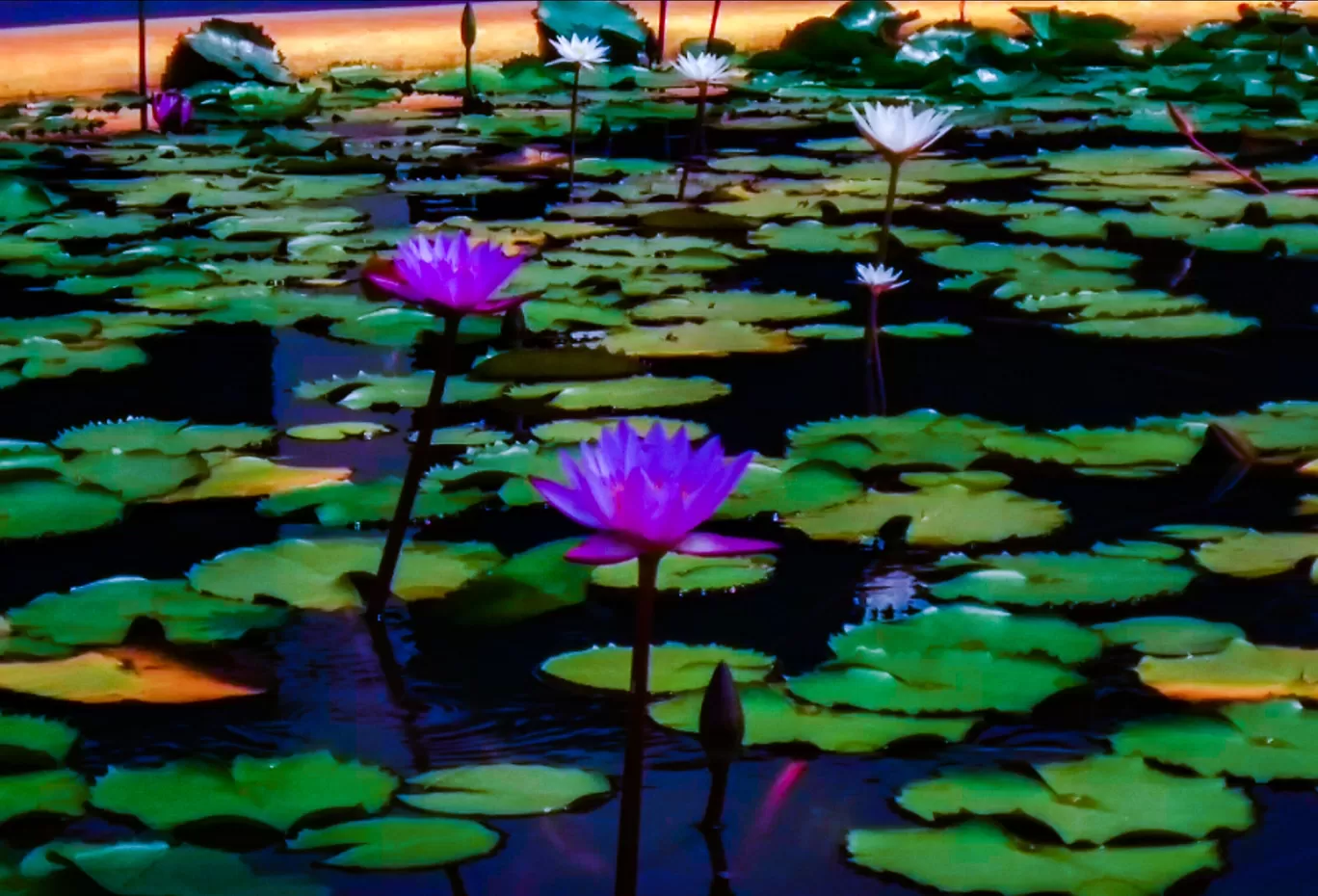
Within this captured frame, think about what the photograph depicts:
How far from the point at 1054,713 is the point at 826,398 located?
2.74 feet

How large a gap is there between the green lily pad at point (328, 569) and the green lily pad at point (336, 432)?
0.33 metres

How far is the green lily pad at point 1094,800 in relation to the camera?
998 millimetres

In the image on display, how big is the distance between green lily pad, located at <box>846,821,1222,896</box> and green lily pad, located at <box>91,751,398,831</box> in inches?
11.5

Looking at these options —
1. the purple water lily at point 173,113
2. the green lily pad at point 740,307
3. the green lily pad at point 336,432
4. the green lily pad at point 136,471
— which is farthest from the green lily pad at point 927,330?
the purple water lily at point 173,113

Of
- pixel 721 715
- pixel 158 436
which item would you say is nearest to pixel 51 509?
pixel 158 436

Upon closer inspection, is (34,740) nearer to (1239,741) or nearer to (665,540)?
(665,540)

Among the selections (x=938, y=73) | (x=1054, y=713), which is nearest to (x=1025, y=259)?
(x=1054, y=713)

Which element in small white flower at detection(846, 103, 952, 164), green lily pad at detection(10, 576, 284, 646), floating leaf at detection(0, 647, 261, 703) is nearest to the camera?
floating leaf at detection(0, 647, 261, 703)

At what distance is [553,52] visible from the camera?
547 cm

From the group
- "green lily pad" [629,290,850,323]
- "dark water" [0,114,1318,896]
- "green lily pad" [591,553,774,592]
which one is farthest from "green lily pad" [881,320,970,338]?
"green lily pad" [591,553,774,592]

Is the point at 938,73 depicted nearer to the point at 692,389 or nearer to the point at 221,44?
the point at 221,44

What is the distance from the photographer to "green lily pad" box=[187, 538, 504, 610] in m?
1.38

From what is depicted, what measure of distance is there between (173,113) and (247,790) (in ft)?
11.1

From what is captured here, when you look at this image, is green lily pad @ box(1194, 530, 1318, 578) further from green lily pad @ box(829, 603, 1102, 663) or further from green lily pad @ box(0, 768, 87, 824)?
green lily pad @ box(0, 768, 87, 824)
